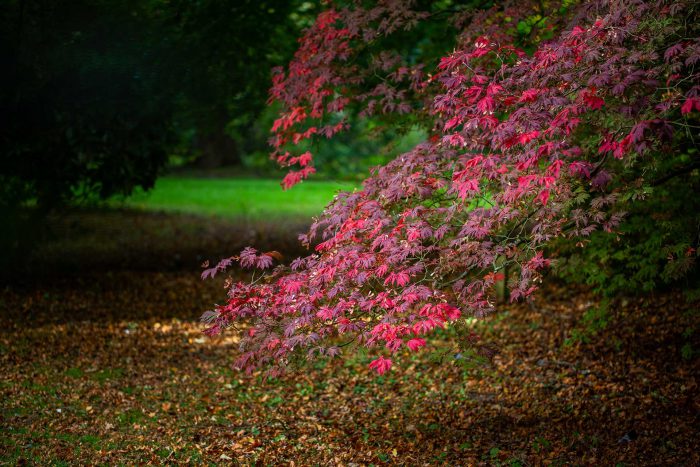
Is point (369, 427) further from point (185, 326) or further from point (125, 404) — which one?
point (185, 326)

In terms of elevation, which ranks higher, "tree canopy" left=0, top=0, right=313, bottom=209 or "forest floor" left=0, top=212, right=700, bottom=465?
"tree canopy" left=0, top=0, right=313, bottom=209

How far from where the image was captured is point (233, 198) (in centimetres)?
1923

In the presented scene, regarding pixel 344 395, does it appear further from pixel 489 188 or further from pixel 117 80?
pixel 117 80

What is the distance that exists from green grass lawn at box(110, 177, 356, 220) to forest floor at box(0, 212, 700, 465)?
273 inches

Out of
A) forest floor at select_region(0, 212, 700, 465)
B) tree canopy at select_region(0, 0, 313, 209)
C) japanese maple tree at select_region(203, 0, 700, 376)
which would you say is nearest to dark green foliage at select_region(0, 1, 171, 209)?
tree canopy at select_region(0, 0, 313, 209)

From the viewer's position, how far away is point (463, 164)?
13.5 ft

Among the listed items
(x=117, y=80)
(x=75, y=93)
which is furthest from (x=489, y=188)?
(x=75, y=93)

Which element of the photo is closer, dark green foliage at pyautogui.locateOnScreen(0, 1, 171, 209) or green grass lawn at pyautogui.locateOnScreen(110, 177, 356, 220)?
dark green foliage at pyautogui.locateOnScreen(0, 1, 171, 209)

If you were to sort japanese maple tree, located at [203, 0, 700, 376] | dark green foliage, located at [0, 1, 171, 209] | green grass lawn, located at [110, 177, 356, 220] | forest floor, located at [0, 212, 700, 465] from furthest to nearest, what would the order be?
green grass lawn, located at [110, 177, 356, 220] → dark green foliage, located at [0, 1, 171, 209] → forest floor, located at [0, 212, 700, 465] → japanese maple tree, located at [203, 0, 700, 376]

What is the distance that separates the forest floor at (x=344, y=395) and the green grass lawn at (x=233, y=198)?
6.93m

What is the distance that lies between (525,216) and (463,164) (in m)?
0.47

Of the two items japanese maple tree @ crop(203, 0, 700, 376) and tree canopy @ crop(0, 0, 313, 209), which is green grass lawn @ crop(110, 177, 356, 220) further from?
japanese maple tree @ crop(203, 0, 700, 376)

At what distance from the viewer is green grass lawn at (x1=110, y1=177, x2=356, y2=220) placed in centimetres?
1650

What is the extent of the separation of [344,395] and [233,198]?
13786mm
